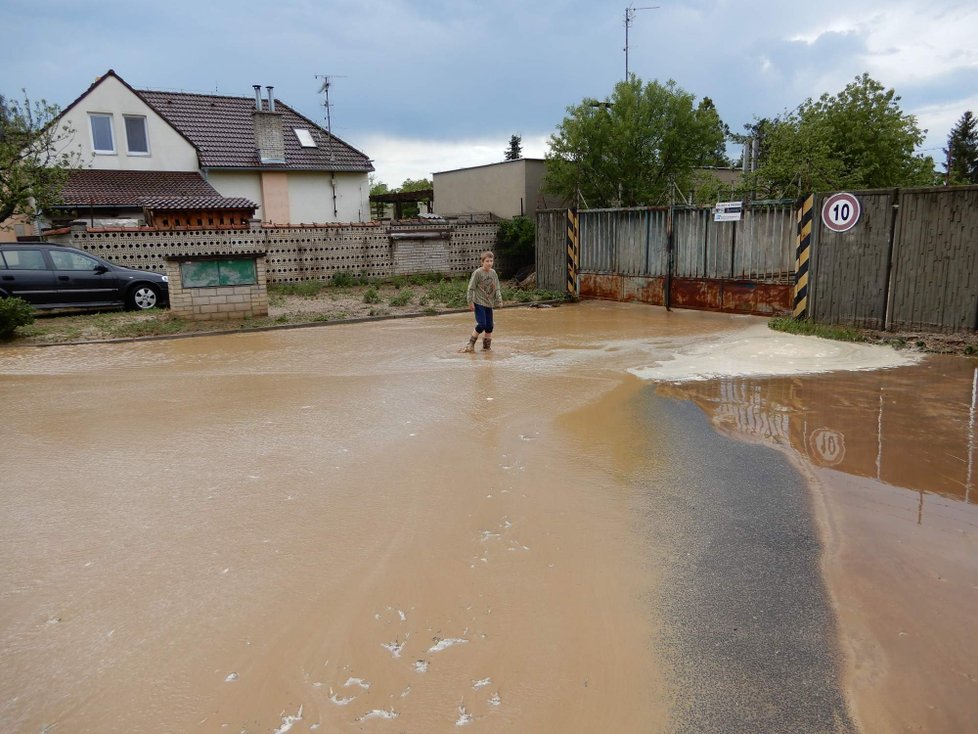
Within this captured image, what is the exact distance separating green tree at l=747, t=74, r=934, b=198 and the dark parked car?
16602 millimetres

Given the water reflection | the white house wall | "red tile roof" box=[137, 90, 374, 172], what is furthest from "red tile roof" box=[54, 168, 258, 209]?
the water reflection

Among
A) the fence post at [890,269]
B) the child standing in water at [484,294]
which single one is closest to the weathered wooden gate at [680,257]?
the fence post at [890,269]

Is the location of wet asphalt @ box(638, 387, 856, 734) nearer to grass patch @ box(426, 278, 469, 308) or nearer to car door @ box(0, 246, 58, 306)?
grass patch @ box(426, 278, 469, 308)

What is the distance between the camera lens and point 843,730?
2832mm

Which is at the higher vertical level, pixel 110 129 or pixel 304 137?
pixel 304 137

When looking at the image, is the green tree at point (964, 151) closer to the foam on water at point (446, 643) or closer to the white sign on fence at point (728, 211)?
the white sign on fence at point (728, 211)

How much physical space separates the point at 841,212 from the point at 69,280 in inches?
556

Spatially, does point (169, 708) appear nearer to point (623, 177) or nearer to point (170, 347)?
point (170, 347)

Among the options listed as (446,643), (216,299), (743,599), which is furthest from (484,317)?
(446,643)

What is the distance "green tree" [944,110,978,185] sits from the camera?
54875 millimetres

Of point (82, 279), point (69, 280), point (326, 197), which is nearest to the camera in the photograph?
point (69, 280)

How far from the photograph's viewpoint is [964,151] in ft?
187

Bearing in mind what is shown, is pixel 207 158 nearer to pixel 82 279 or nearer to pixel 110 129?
pixel 110 129

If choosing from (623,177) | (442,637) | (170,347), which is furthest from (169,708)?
(623,177)
